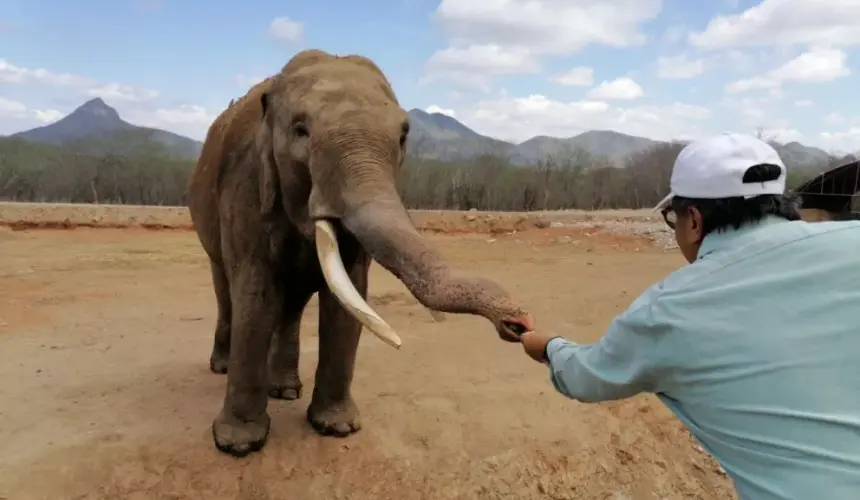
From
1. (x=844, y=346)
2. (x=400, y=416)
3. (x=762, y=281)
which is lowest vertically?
(x=400, y=416)

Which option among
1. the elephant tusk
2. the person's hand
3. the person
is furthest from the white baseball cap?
the elephant tusk

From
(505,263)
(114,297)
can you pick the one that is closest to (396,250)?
(114,297)

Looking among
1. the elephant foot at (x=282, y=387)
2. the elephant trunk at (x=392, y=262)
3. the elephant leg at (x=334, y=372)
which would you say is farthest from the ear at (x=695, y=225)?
the elephant foot at (x=282, y=387)

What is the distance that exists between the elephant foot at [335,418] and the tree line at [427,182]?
31.7 m

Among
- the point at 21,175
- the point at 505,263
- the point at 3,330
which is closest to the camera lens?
the point at 3,330

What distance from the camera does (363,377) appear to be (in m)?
6.71

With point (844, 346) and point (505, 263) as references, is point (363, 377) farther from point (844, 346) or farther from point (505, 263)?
point (505, 263)

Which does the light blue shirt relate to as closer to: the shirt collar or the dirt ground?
the shirt collar

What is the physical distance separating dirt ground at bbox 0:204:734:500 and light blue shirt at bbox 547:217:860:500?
3.08 m

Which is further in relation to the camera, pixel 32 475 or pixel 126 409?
pixel 126 409

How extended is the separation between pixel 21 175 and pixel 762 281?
144 feet

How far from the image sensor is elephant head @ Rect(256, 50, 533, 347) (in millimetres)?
3447

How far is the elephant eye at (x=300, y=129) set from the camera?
14.3 ft

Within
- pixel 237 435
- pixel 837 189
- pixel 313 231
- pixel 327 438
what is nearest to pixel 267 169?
pixel 313 231
